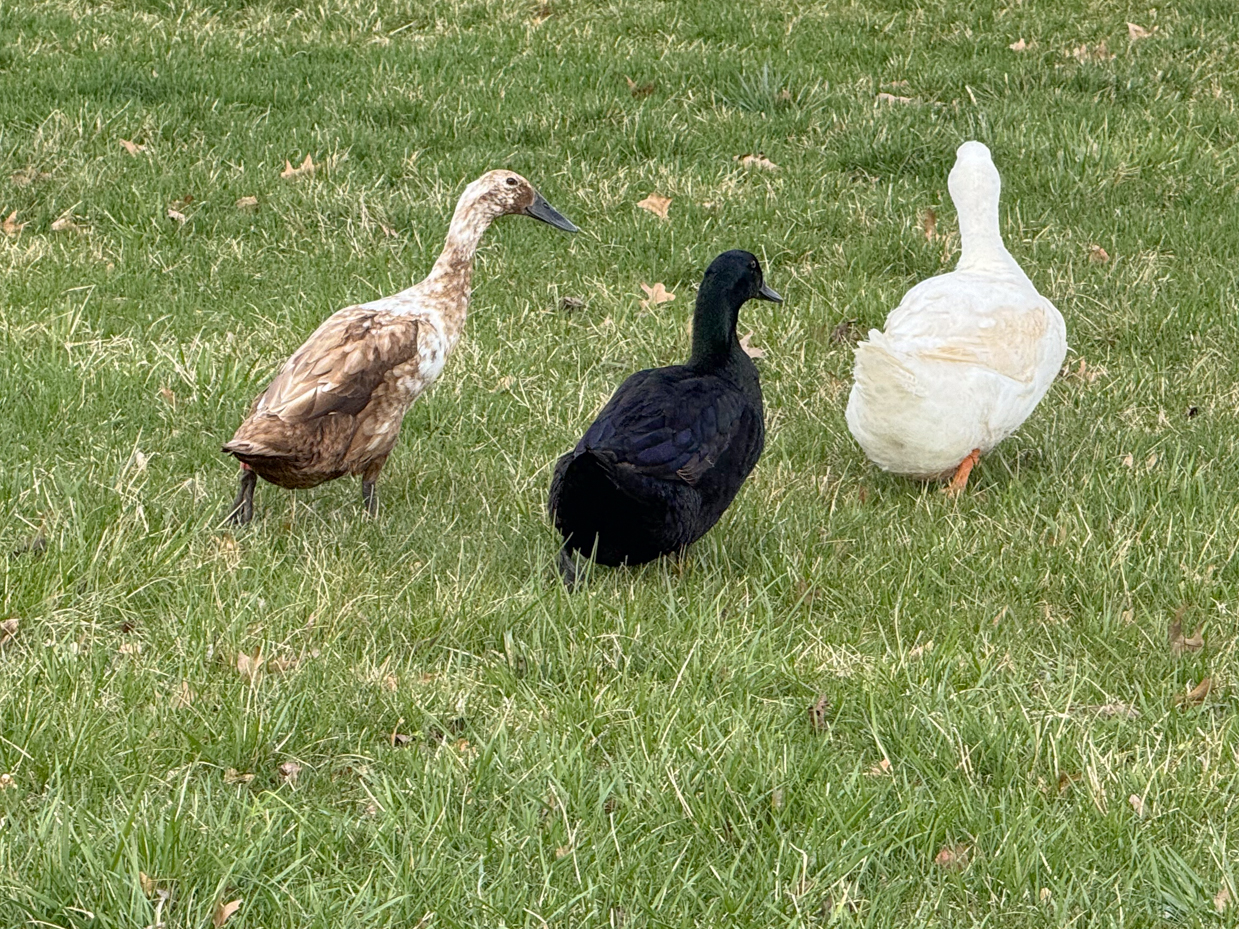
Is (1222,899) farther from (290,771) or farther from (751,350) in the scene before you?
(751,350)

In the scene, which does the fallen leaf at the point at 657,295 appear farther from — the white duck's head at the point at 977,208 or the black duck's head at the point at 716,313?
the black duck's head at the point at 716,313

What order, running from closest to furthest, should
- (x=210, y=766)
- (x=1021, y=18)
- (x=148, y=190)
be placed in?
(x=210, y=766), (x=148, y=190), (x=1021, y=18)

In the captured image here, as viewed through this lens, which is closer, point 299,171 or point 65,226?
point 65,226

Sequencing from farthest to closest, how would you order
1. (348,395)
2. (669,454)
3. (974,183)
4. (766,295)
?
1. (974,183)
2. (766,295)
3. (348,395)
4. (669,454)

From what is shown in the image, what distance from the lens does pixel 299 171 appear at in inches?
347

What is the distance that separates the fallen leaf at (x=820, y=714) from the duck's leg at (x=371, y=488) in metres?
2.05

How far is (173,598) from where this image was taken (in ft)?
14.2

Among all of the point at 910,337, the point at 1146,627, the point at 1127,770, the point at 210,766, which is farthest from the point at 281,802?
the point at 910,337

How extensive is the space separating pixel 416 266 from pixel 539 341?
1178mm

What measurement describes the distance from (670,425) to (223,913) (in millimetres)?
2388

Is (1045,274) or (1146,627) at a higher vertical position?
(1146,627)

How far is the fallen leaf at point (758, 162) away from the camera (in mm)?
9203

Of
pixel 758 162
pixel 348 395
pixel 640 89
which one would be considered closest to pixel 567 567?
pixel 348 395

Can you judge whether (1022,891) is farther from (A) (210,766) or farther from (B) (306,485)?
(B) (306,485)
